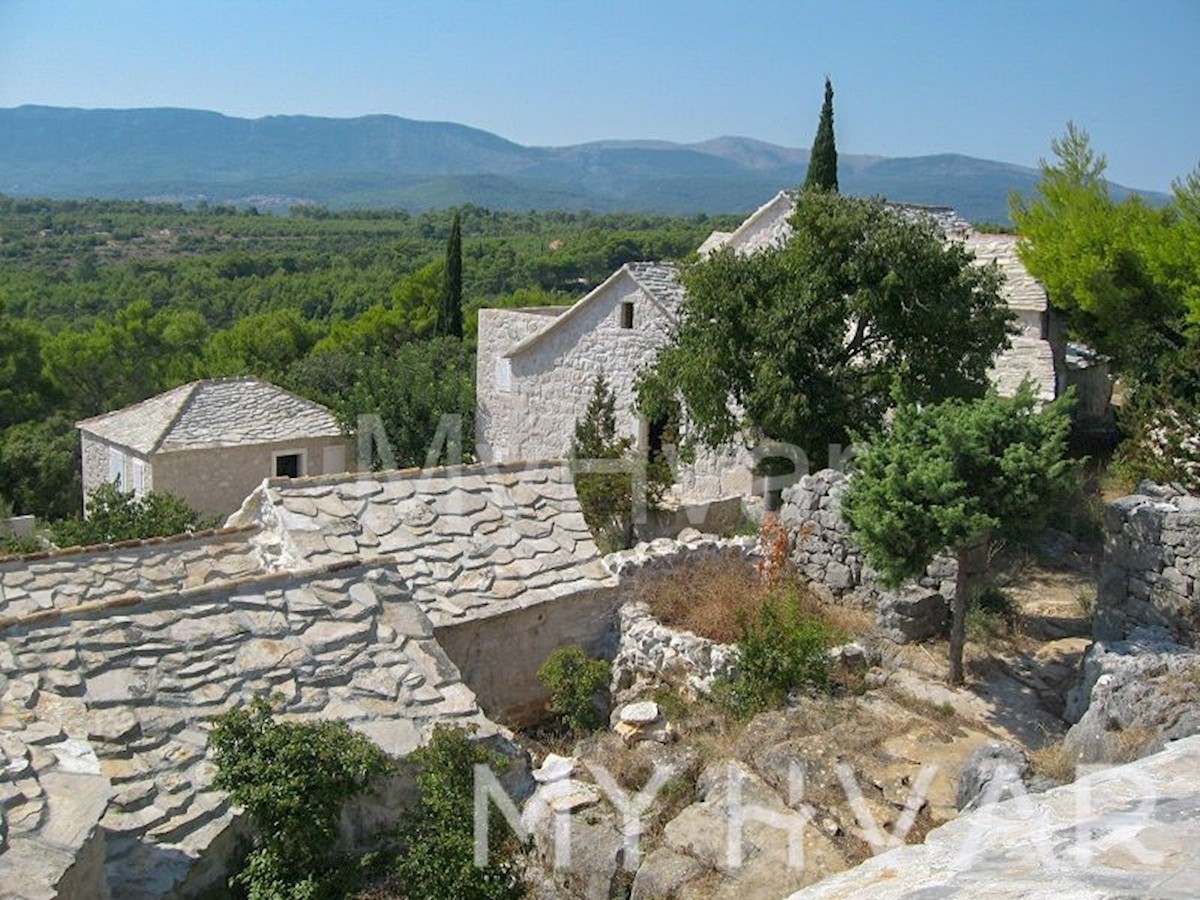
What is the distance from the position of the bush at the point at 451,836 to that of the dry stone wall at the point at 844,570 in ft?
18.7

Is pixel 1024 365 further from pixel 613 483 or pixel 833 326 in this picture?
pixel 613 483

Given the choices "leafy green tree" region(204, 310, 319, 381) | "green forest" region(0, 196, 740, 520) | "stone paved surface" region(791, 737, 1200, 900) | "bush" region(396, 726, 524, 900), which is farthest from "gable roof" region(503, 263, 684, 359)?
"leafy green tree" region(204, 310, 319, 381)

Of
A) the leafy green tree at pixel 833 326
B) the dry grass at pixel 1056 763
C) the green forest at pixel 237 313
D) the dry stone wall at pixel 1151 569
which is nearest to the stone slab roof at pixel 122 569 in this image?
the dry grass at pixel 1056 763

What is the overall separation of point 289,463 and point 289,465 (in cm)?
6

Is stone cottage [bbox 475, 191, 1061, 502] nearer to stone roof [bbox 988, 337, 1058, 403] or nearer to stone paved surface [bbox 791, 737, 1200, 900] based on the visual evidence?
stone roof [bbox 988, 337, 1058, 403]

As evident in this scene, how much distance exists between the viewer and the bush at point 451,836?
6.27 meters

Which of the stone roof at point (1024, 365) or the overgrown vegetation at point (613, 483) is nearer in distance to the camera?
the overgrown vegetation at point (613, 483)

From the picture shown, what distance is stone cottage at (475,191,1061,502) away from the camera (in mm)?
19875

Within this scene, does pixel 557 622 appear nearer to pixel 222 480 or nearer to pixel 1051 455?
pixel 1051 455

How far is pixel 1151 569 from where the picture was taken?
10086mm

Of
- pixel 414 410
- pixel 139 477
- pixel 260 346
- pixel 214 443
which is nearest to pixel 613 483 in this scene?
pixel 414 410

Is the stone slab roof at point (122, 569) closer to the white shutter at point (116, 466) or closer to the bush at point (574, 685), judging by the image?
the bush at point (574, 685)

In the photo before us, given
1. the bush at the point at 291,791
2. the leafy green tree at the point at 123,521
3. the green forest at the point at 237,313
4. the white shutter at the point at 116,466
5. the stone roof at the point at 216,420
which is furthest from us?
the green forest at the point at 237,313

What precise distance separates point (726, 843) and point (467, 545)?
13.9 feet
